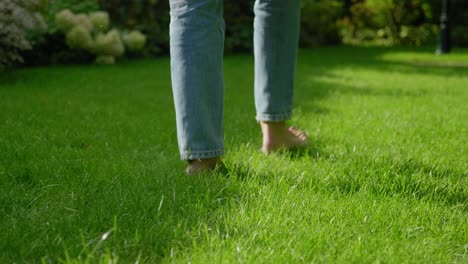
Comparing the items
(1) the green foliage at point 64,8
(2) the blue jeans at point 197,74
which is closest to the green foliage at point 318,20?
(1) the green foliage at point 64,8

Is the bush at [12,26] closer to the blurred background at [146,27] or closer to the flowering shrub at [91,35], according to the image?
the blurred background at [146,27]

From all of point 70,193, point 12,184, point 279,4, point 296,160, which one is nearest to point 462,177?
point 296,160

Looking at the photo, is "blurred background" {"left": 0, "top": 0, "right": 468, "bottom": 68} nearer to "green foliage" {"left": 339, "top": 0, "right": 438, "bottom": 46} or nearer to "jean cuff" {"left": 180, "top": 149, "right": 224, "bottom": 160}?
"green foliage" {"left": 339, "top": 0, "right": 438, "bottom": 46}

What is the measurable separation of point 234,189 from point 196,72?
1.27 feet

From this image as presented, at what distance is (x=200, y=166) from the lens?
1962 millimetres

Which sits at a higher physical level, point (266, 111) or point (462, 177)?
point (266, 111)

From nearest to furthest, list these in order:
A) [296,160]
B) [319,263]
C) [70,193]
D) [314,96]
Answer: [319,263] → [70,193] → [296,160] → [314,96]

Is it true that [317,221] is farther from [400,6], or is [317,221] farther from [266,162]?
[400,6]

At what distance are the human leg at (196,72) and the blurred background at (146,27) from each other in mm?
3240

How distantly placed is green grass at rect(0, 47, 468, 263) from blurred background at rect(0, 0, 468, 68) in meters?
1.45

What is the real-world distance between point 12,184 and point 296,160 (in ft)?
3.32

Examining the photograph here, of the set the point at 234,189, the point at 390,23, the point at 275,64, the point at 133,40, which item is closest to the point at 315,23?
the point at 390,23

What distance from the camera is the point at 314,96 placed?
14.9 ft

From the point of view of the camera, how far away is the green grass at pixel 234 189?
136cm
